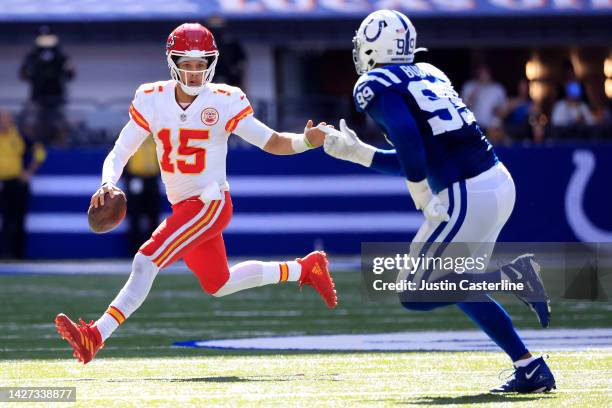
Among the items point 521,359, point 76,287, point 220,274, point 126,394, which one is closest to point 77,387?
point 126,394

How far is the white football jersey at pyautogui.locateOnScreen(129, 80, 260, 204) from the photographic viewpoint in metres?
7.17

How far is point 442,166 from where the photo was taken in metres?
6.36

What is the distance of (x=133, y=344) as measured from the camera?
8.48 metres

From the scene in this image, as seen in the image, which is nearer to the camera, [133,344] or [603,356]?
[603,356]

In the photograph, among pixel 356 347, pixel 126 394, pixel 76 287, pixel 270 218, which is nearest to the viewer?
pixel 126 394

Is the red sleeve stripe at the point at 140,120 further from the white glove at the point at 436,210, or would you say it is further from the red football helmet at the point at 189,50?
the white glove at the point at 436,210

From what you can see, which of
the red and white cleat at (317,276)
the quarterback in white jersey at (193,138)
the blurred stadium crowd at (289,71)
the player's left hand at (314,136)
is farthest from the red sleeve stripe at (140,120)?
the blurred stadium crowd at (289,71)

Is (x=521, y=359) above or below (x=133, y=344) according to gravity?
above

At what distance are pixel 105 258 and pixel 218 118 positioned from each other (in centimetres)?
870

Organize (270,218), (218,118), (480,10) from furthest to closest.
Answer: (480,10) → (270,218) → (218,118)

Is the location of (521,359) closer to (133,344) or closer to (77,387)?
(77,387)

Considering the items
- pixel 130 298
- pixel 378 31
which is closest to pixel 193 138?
pixel 130 298

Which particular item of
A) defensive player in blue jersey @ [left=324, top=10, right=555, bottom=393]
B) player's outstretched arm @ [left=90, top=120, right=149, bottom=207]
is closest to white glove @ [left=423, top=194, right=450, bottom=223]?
defensive player in blue jersey @ [left=324, top=10, right=555, bottom=393]

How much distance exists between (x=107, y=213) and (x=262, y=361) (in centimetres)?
117
